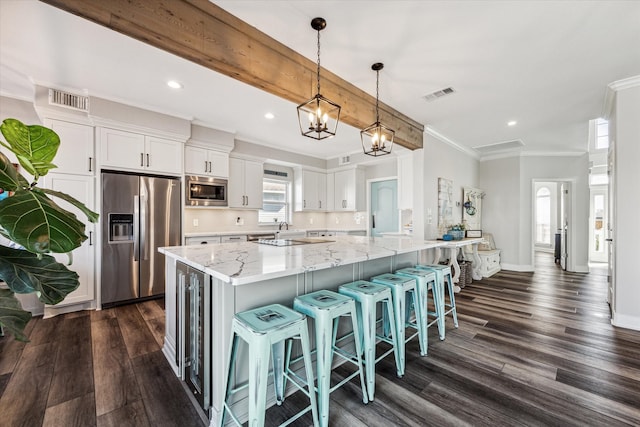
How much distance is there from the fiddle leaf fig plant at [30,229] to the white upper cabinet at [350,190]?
552cm

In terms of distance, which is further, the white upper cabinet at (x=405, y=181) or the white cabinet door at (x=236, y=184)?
the white cabinet door at (x=236, y=184)

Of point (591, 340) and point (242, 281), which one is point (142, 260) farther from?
point (591, 340)

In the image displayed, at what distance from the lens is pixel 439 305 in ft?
8.81

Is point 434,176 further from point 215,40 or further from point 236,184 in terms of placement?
point 215,40

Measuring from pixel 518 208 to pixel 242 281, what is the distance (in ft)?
21.8

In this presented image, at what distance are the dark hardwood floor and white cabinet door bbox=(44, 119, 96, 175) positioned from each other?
1742 mm

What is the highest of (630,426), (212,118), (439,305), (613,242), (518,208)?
(212,118)

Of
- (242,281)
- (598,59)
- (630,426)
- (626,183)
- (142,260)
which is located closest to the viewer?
(242,281)

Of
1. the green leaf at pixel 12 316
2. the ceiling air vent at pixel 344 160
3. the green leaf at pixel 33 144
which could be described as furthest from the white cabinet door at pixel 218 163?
the green leaf at pixel 12 316

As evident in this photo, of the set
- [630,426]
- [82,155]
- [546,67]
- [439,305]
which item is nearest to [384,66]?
[546,67]

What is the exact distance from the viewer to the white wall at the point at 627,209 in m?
2.99

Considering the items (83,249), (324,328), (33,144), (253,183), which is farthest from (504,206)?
(83,249)

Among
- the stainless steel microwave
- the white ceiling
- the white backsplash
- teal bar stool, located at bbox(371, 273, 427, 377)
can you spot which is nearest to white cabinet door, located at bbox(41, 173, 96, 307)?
the white ceiling

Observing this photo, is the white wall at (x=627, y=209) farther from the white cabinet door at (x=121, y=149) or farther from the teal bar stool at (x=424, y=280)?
the white cabinet door at (x=121, y=149)
